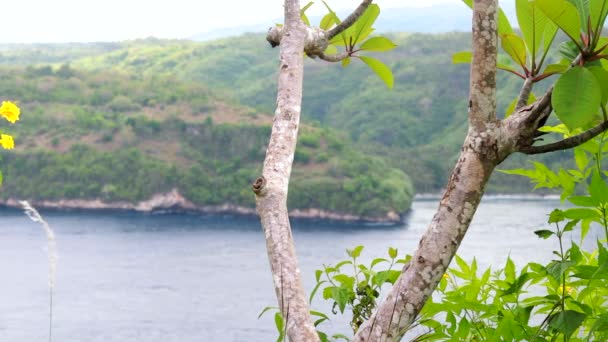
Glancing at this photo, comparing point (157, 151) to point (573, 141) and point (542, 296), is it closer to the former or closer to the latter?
point (542, 296)

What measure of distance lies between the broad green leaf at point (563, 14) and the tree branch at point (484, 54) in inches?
4.6

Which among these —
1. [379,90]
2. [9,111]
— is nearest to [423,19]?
[379,90]

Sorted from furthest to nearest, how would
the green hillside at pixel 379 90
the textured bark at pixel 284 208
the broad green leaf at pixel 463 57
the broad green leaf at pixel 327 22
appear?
the green hillside at pixel 379 90, the broad green leaf at pixel 327 22, the broad green leaf at pixel 463 57, the textured bark at pixel 284 208

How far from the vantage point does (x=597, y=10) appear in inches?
37.9

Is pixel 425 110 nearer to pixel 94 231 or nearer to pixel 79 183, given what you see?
pixel 79 183

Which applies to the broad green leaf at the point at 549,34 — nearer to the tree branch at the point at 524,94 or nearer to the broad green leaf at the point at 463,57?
the tree branch at the point at 524,94

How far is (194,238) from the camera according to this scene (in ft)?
116

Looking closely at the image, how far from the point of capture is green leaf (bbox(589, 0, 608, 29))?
0.96m

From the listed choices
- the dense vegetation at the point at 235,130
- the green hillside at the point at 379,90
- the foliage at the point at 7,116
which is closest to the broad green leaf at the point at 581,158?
the foliage at the point at 7,116

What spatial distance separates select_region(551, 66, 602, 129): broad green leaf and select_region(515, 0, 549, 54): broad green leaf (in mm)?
157

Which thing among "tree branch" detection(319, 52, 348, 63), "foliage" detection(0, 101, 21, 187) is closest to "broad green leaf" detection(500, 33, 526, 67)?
"tree branch" detection(319, 52, 348, 63)

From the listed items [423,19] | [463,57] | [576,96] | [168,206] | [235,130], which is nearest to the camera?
[576,96]

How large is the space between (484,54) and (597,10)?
146 millimetres

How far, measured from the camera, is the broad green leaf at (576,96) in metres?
0.91
